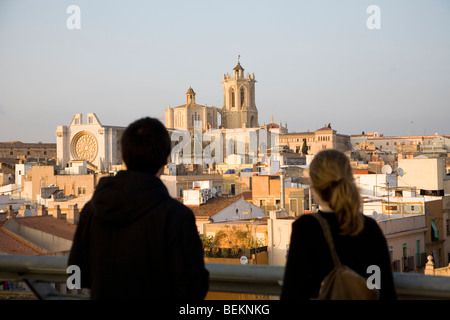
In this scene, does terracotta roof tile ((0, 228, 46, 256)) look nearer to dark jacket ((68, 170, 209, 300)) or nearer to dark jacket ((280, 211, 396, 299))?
dark jacket ((68, 170, 209, 300))

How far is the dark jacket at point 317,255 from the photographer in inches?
81.4

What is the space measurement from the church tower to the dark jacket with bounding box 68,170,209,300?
73.6 m

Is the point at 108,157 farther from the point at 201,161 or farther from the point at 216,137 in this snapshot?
the point at 216,137

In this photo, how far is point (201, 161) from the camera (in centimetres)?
6238

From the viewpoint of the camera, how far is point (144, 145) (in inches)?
84.0

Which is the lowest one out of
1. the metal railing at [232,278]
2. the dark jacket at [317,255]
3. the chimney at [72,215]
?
the chimney at [72,215]

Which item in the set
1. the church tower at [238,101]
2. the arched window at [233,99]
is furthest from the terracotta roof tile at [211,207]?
the arched window at [233,99]

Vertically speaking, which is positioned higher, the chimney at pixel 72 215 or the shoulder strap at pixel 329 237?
the shoulder strap at pixel 329 237

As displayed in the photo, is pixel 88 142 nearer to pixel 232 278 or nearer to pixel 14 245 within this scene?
pixel 14 245

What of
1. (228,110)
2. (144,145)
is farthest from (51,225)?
(228,110)

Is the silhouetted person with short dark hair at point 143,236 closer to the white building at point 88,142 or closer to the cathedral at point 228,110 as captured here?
the white building at point 88,142

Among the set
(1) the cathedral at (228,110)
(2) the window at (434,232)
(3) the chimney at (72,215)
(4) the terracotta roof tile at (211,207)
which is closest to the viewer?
(2) the window at (434,232)

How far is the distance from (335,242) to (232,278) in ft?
1.63

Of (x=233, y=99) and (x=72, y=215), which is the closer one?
(x=72, y=215)
